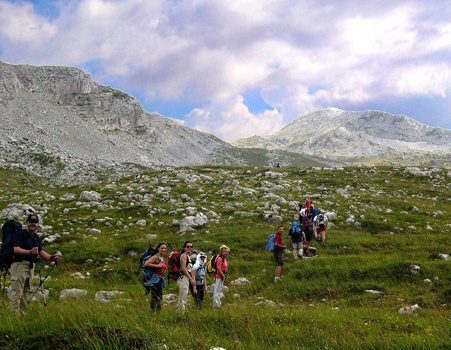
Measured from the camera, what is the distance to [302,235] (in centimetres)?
1859

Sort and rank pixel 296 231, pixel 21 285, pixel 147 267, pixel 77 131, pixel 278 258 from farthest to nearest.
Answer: pixel 77 131
pixel 296 231
pixel 278 258
pixel 147 267
pixel 21 285

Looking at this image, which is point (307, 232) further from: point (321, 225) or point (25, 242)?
point (25, 242)

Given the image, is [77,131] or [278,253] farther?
[77,131]

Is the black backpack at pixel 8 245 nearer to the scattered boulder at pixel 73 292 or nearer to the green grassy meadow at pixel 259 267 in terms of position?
the green grassy meadow at pixel 259 267

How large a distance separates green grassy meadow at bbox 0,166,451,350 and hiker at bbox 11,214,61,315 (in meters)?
0.53

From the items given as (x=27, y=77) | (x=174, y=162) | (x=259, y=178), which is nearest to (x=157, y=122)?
(x=174, y=162)

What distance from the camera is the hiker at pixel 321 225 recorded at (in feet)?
67.0

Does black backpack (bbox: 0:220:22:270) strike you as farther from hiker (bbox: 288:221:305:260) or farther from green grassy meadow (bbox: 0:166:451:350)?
hiker (bbox: 288:221:305:260)

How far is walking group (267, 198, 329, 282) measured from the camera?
53.9ft

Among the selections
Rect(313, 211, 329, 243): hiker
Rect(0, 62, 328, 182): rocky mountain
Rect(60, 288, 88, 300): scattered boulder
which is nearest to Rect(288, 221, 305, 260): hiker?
Rect(313, 211, 329, 243): hiker

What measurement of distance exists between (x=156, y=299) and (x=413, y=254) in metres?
13.2

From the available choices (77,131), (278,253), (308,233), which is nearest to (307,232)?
(308,233)

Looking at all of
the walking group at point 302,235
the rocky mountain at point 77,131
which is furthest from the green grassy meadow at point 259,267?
the rocky mountain at point 77,131

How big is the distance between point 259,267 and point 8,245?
11.0 metres
